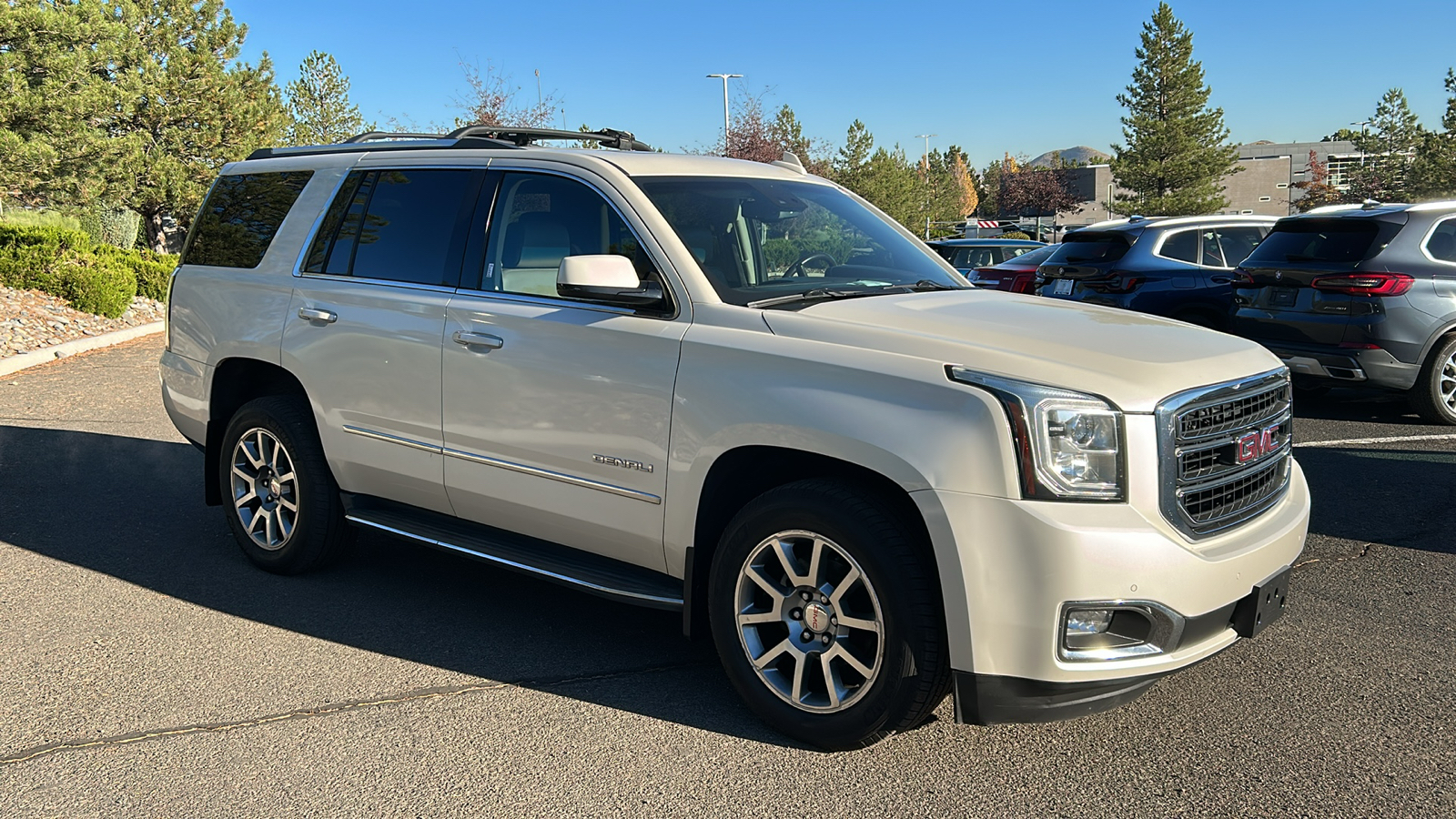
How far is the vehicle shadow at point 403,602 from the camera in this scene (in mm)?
4223

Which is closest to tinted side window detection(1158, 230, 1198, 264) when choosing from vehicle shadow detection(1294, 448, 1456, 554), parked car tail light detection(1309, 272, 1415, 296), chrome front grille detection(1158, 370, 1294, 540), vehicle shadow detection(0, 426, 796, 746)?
parked car tail light detection(1309, 272, 1415, 296)

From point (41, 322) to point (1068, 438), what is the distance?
14.1 meters

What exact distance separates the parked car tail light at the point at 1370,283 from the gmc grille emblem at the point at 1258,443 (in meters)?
5.80

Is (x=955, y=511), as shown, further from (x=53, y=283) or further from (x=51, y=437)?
(x=53, y=283)

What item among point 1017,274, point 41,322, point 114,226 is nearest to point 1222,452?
point 1017,274

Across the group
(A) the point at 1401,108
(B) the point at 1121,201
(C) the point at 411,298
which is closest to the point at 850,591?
(C) the point at 411,298

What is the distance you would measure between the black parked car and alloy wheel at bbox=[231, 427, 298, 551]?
7533 mm

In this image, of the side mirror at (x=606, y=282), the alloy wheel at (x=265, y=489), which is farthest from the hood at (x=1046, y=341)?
the alloy wheel at (x=265, y=489)

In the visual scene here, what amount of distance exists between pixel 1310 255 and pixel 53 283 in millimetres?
14746

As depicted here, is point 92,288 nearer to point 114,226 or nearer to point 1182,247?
point 114,226

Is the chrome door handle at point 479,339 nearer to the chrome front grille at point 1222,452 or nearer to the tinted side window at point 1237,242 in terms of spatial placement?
the chrome front grille at point 1222,452

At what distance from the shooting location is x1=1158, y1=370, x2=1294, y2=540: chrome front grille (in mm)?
3307

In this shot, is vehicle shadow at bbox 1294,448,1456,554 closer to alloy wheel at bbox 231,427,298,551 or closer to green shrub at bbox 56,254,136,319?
alloy wheel at bbox 231,427,298,551

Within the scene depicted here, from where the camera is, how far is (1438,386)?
29.4 ft
